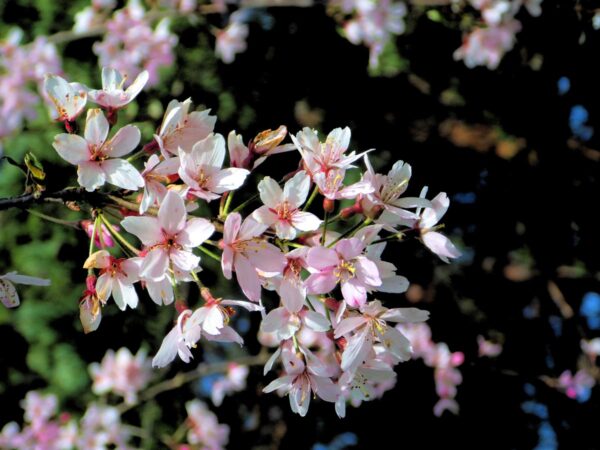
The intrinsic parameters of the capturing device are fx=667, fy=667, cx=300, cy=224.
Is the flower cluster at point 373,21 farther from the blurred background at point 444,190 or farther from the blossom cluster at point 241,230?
the blossom cluster at point 241,230

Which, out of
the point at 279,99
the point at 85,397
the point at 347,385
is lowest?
the point at 85,397

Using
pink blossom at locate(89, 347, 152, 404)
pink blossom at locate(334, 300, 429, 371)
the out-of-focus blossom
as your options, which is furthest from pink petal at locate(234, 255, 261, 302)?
the out-of-focus blossom

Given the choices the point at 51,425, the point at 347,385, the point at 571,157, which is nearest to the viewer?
the point at 347,385

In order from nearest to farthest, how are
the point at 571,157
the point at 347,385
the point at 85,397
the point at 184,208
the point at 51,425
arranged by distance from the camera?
1. the point at 184,208
2. the point at 347,385
3. the point at 51,425
4. the point at 85,397
5. the point at 571,157

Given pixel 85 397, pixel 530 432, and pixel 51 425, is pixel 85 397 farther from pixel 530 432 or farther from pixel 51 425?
pixel 530 432

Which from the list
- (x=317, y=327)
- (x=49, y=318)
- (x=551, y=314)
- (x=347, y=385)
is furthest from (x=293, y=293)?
(x=551, y=314)

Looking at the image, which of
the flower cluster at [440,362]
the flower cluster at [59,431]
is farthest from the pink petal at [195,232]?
the flower cluster at [440,362]

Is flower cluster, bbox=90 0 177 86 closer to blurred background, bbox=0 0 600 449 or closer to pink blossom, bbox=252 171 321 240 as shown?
blurred background, bbox=0 0 600 449

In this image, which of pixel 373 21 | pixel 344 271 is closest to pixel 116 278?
pixel 344 271

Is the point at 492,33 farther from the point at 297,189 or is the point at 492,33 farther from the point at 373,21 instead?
the point at 297,189
